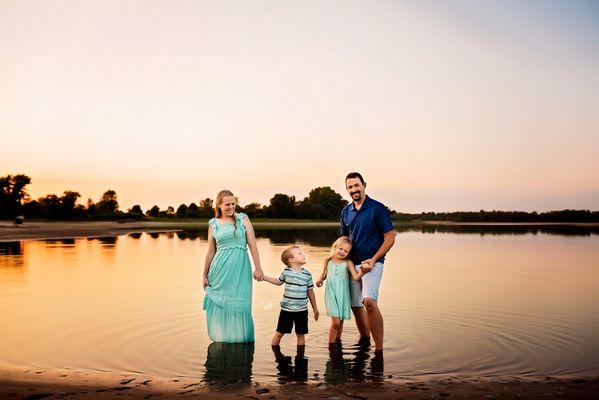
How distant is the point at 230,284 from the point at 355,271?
1.64m

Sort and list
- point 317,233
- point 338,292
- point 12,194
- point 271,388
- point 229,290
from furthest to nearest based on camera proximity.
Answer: point 12,194
point 317,233
point 338,292
point 229,290
point 271,388

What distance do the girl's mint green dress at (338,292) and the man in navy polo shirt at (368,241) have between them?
0.18 metres

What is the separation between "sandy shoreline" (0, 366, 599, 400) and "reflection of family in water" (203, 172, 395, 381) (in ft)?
5.36

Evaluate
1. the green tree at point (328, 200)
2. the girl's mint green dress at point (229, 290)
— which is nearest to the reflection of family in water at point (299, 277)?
the girl's mint green dress at point (229, 290)

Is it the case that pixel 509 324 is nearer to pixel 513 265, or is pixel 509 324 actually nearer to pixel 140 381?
pixel 140 381

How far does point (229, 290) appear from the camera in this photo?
8172 millimetres

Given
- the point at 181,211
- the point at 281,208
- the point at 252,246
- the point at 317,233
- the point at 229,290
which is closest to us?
the point at 252,246

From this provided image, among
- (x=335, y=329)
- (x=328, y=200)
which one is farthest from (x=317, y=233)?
(x=328, y=200)

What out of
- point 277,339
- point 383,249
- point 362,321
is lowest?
→ point 277,339

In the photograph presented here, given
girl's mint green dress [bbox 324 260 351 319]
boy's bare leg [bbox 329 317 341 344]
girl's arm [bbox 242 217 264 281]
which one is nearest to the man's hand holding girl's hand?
girl's mint green dress [bbox 324 260 351 319]

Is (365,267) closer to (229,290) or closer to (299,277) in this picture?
(299,277)

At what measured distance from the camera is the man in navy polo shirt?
25.8 ft

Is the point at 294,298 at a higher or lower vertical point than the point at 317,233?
lower

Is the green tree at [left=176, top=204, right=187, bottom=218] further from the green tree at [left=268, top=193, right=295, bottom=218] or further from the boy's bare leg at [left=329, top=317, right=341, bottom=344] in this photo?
the boy's bare leg at [left=329, top=317, right=341, bottom=344]
